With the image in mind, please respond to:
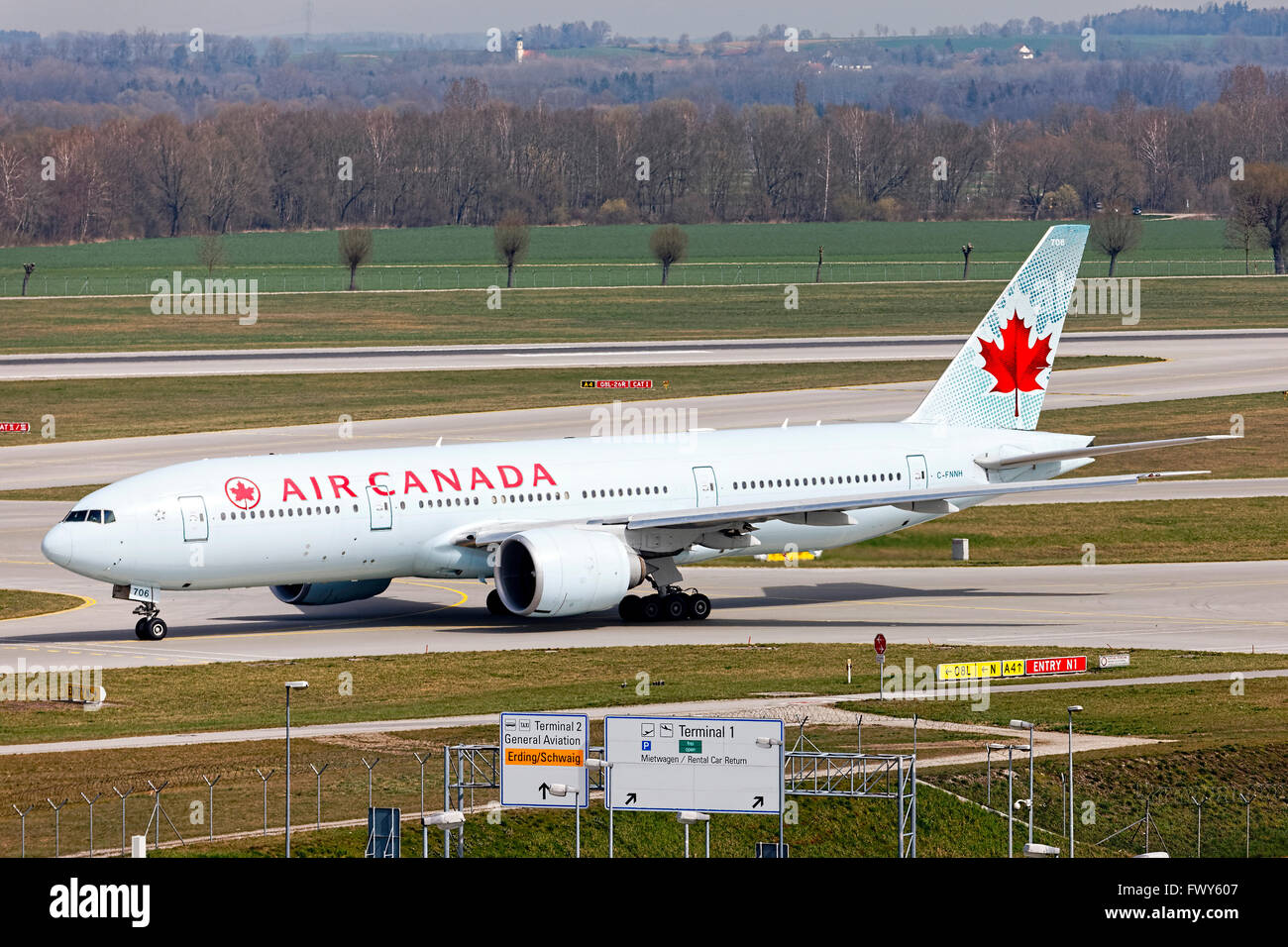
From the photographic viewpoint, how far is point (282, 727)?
43938 millimetres

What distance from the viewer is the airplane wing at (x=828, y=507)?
5744 cm

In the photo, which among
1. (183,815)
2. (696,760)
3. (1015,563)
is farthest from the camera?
(1015,563)

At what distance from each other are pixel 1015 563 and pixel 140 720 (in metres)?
36.2

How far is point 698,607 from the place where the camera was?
59.7 meters

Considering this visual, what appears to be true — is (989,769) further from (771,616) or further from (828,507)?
(771,616)

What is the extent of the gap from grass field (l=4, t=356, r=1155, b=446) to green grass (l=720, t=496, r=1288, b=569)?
4065cm

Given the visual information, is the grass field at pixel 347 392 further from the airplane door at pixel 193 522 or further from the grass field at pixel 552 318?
the airplane door at pixel 193 522

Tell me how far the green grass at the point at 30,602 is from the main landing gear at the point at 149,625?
6.29 metres

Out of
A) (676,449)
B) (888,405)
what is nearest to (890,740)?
(676,449)

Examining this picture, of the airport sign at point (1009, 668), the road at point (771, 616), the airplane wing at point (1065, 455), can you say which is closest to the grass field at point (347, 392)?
the road at point (771, 616)

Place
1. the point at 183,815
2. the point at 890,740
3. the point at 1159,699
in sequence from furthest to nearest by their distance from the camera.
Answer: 1. the point at 1159,699
2. the point at 890,740
3. the point at 183,815

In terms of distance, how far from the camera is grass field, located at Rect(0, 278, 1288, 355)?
158125mm
